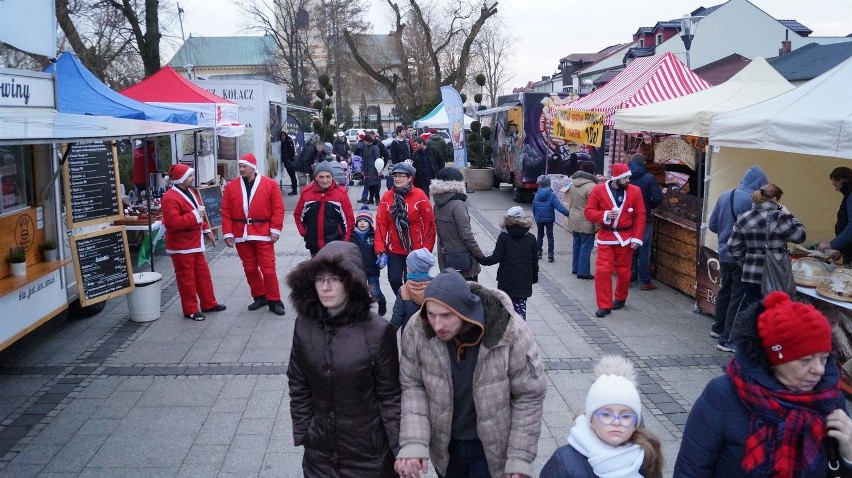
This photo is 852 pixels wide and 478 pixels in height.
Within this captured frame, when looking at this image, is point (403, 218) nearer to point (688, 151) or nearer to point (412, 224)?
point (412, 224)

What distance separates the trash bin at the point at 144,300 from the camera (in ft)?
26.3

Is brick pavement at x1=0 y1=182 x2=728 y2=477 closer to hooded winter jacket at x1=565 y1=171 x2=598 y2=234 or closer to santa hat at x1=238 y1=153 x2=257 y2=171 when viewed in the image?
hooded winter jacket at x1=565 y1=171 x2=598 y2=234

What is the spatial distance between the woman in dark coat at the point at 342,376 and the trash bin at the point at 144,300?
5383 millimetres

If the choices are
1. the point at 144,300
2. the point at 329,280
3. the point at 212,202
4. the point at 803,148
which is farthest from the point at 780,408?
the point at 212,202

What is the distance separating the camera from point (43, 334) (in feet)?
25.2

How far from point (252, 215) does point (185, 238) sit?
766mm

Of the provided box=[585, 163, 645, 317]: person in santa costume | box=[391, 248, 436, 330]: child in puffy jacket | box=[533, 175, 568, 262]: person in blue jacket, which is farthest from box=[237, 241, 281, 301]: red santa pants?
box=[533, 175, 568, 262]: person in blue jacket

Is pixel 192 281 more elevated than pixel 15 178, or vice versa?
pixel 15 178

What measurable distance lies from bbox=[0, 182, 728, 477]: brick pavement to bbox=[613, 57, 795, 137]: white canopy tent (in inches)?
87.2

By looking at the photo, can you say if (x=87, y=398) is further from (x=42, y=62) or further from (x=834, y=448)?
(x=834, y=448)

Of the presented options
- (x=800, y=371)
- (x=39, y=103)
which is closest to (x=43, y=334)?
(x=39, y=103)

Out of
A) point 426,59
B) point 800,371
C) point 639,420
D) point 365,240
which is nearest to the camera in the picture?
point 800,371

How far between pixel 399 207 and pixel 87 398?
3301 millimetres

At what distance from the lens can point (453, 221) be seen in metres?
7.02
